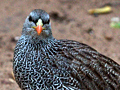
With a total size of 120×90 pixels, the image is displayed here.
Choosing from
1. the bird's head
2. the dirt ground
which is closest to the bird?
the bird's head

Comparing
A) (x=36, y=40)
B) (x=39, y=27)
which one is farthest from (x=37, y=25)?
(x=36, y=40)

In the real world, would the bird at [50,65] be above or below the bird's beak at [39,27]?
below

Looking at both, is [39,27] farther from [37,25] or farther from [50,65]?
[50,65]

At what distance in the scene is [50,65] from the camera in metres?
3.86

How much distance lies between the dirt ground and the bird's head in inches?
87.5

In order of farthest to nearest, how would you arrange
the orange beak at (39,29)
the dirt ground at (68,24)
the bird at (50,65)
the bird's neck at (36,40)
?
1. the dirt ground at (68,24)
2. the bird's neck at (36,40)
3. the bird at (50,65)
4. the orange beak at (39,29)

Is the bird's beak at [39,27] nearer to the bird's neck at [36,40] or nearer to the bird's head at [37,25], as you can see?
the bird's head at [37,25]

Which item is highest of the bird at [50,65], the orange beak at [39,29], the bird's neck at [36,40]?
the orange beak at [39,29]

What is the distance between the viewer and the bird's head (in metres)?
3.73

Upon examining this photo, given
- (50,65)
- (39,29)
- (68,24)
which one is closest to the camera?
(39,29)

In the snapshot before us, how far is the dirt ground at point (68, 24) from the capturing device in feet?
22.1

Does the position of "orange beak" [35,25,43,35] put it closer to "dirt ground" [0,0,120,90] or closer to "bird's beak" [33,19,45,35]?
"bird's beak" [33,19,45,35]

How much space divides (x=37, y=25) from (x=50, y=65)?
0.68m

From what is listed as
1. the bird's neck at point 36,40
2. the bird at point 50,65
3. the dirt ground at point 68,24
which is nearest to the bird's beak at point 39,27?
the bird at point 50,65
